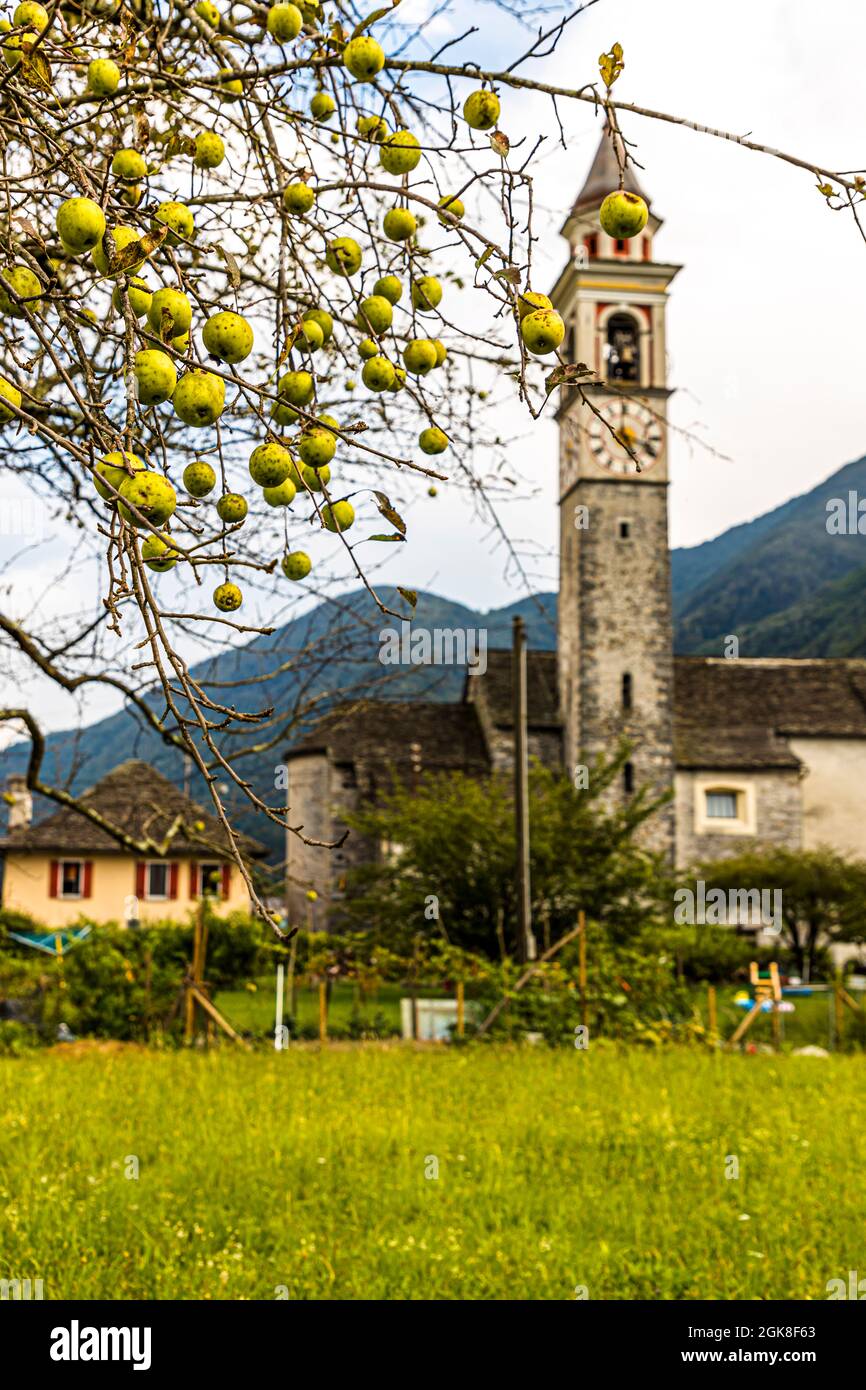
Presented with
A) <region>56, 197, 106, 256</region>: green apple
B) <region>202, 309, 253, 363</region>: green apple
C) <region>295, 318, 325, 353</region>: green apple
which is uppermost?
<region>295, 318, 325, 353</region>: green apple

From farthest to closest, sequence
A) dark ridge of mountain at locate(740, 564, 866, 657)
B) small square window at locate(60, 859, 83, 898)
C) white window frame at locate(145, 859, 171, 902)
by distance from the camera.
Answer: dark ridge of mountain at locate(740, 564, 866, 657)
white window frame at locate(145, 859, 171, 902)
small square window at locate(60, 859, 83, 898)

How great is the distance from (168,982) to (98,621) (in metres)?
8.54

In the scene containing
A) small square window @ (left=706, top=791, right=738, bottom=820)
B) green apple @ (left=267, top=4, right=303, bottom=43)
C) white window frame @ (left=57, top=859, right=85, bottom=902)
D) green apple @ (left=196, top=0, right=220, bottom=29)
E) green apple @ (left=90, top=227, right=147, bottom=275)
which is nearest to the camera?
green apple @ (left=90, top=227, right=147, bottom=275)

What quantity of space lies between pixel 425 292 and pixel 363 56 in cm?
37

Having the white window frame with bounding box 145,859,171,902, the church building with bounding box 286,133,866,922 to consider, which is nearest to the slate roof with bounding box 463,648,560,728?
the church building with bounding box 286,133,866,922

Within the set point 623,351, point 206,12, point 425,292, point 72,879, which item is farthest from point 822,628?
point 425,292

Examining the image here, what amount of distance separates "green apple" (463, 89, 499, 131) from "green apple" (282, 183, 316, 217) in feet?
1.08

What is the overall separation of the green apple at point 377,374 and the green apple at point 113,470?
555 millimetres

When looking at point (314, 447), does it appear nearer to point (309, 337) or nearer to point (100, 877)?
point (309, 337)

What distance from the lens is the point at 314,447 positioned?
1.74 metres

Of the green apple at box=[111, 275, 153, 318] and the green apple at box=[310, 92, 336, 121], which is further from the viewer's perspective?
the green apple at box=[310, 92, 336, 121]

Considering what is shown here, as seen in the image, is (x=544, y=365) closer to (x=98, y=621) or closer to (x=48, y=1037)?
(x=98, y=621)

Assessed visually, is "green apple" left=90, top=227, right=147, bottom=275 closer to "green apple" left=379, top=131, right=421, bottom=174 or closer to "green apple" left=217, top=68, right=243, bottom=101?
"green apple" left=379, top=131, right=421, bottom=174

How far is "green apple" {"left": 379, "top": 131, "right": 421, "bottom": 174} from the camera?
6.36 feet
